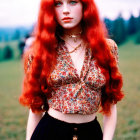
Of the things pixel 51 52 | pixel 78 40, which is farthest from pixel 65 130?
pixel 78 40

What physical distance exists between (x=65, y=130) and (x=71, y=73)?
15.4 inches

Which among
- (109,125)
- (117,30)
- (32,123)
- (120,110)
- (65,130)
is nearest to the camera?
(65,130)

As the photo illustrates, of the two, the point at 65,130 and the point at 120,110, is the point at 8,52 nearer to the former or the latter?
the point at 120,110

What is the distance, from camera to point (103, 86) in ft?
6.70

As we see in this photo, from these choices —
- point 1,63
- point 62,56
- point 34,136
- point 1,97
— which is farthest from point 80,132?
point 1,63

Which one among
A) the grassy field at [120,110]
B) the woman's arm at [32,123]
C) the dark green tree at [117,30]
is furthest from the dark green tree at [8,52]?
the woman's arm at [32,123]

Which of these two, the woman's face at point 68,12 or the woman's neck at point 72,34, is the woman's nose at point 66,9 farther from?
the woman's neck at point 72,34

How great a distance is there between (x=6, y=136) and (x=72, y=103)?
3465 millimetres

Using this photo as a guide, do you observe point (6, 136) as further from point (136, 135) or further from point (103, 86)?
point (103, 86)

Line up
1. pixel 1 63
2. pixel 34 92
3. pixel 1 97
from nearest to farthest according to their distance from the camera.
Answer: pixel 34 92, pixel 1 97, pixel 1 63

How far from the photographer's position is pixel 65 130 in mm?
1933

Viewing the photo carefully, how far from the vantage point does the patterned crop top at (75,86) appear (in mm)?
1943

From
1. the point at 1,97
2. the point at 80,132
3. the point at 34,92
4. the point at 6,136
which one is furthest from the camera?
the point at 1,97

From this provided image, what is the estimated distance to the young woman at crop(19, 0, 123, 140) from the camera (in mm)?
1951
